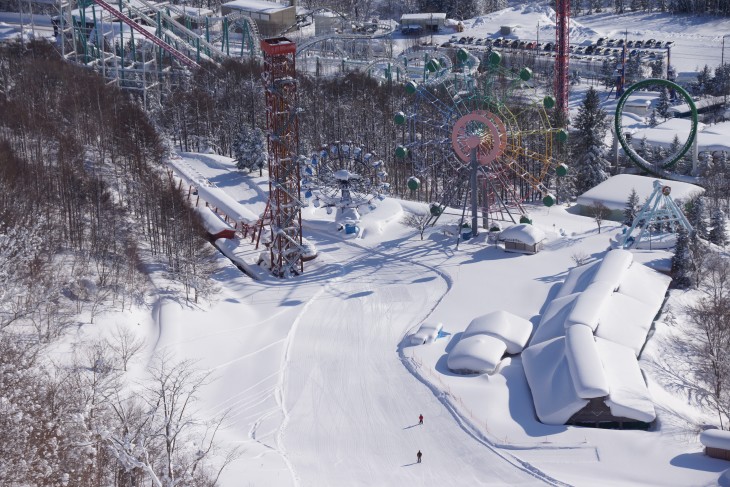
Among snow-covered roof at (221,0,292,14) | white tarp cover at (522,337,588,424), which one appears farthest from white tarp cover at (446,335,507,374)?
snow-covered roof at (221,0,292,14)

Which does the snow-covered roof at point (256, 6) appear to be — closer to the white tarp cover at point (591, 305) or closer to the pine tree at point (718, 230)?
the pine tree at point (718, 230)

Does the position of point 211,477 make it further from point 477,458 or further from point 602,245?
point 602,245

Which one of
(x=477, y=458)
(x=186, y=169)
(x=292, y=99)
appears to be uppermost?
(x=292, y=99)

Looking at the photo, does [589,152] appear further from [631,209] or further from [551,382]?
[551,382]

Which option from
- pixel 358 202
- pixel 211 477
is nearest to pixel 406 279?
pixel 358 202

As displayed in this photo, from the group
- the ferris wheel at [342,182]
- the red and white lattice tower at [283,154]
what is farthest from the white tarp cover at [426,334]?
the ferris wheel at [342,182]

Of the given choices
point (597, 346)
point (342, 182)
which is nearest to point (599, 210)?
point (342, 182)
